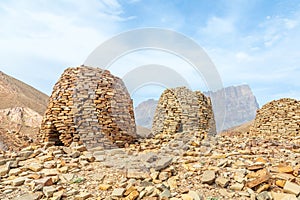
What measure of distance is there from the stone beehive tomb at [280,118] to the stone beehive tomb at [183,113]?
11.0ft

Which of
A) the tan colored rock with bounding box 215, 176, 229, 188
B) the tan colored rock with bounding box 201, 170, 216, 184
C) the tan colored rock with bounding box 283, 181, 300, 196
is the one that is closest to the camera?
the tan colored rock with bounding box 283, 181, 300, 196

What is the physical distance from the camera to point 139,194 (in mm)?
4918

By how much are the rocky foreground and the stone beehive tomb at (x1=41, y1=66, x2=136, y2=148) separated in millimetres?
612

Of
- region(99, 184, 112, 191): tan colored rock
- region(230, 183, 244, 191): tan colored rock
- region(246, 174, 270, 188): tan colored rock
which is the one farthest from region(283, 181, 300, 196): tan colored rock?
region(99, 184, 112, 191): tan colored rock

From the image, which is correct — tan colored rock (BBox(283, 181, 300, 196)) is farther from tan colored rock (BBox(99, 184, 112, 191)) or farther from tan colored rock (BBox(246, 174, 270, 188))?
tan colored rock (BBox(99, 184, 112, 191))

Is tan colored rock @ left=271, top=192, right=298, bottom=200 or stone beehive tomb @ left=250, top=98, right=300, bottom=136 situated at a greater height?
stone beehive tomb @ left=250, top=98, right=300, bottom=136

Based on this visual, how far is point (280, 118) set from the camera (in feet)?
47.1

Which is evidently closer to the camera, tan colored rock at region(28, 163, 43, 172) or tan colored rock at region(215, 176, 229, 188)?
tan colored rock at region(215, 176, 229, 188)

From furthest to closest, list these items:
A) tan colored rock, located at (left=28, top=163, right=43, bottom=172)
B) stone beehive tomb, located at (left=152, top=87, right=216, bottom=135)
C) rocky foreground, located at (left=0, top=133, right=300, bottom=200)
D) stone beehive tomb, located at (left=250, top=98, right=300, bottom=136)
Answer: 1. stone beehive tomb, located at (left=250, top=98, right=300, bottom=136)
2. stone beehive tomb, located at (left=152, top=87, right=216, bottom=135)
3. tan colored rock, located at (left=28, top=163, right=43, bottom=172)
4. rocky foreground, located at (left=0, top=133, right=300, bottom=200)

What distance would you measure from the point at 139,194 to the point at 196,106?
8291 mm

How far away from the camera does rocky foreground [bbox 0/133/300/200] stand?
499 centimetres

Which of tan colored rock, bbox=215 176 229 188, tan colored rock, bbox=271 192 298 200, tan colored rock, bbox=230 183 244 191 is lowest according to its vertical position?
tan colored rock, bbox=271 192 298 200

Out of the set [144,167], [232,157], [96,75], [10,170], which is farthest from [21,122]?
[232,157]

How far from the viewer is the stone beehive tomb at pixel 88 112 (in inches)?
316
